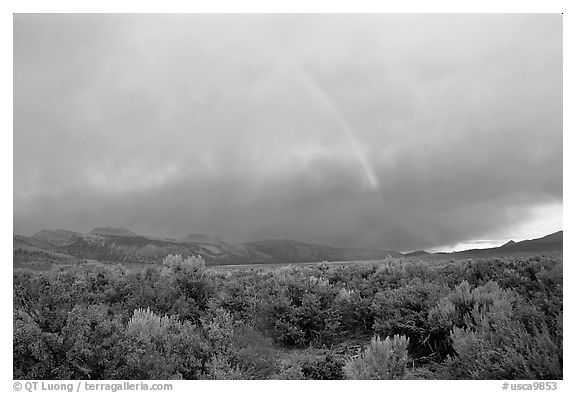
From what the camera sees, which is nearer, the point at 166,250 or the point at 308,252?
the point at 166,250

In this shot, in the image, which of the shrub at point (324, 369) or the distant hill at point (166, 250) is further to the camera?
the distant hill at point (166, 250)

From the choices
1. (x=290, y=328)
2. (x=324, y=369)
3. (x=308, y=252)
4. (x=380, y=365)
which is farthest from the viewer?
(x=308, y=252)

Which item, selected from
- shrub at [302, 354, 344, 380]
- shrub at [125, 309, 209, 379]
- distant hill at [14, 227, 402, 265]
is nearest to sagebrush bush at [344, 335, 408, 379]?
shrub at [302, 354, 344, 380]

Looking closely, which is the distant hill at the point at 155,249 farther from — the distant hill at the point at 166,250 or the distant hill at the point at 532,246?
the distant hill at the point at 532,246

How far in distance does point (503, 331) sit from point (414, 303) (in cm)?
142

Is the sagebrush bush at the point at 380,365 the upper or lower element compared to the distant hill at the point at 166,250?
lower

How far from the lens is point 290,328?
197 inches

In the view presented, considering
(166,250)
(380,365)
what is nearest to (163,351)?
(380,365)

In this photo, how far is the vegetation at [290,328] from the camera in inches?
138

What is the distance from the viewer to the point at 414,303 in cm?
501

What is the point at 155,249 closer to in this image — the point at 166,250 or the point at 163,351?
the point at 166,250

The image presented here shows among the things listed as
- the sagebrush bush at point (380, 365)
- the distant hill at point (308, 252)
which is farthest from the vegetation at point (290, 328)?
the distant hill at point (308, 252)
